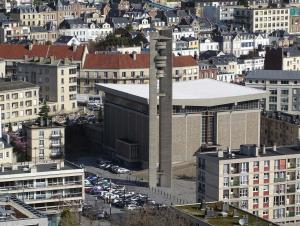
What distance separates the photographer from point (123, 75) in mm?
36688

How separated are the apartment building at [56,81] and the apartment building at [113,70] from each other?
Answer: 76.0 inches

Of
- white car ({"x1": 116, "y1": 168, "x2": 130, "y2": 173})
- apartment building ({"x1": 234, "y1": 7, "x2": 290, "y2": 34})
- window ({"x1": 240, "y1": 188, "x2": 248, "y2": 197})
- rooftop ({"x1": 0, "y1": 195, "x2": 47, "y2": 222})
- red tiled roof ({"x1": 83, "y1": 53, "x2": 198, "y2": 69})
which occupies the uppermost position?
apartment building ({"x1": 234, "y1": 7, "x2": 290, "y2": 34})

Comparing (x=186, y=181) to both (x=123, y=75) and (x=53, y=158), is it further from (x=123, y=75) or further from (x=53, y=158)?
(x=123, y=75)

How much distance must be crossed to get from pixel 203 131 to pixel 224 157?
23.5 feet

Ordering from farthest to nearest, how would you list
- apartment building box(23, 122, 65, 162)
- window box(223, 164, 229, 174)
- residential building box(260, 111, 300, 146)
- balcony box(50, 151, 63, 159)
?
residential building box(260, 111, 300, 146)
balcony box(50, 151, 63, 159)
apartment building box(23, 122, 65, 162)
window box(223, 164, 229, 174)

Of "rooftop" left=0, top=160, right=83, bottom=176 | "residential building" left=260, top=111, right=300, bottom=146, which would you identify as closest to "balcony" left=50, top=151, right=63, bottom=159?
"rooftop" left=0, top=160, right=83, bottom=176

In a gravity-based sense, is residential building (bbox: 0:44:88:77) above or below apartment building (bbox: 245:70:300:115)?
above

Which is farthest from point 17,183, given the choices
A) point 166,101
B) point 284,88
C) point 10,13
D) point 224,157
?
point 10,13

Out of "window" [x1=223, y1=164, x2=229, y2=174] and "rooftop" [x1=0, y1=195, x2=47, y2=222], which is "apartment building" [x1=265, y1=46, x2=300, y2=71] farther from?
"rooftop" [x1=0, y1=195, x2=47, y2=222]

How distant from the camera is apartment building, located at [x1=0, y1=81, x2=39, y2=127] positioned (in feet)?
102

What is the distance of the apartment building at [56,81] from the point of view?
33.9m

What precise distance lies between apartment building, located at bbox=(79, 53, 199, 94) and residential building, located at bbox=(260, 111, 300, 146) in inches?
287

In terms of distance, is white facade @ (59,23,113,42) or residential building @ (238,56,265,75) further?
white facade @ (59,23,113,42)

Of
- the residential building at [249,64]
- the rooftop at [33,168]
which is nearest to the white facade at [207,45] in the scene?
the residential building at [249,64]
